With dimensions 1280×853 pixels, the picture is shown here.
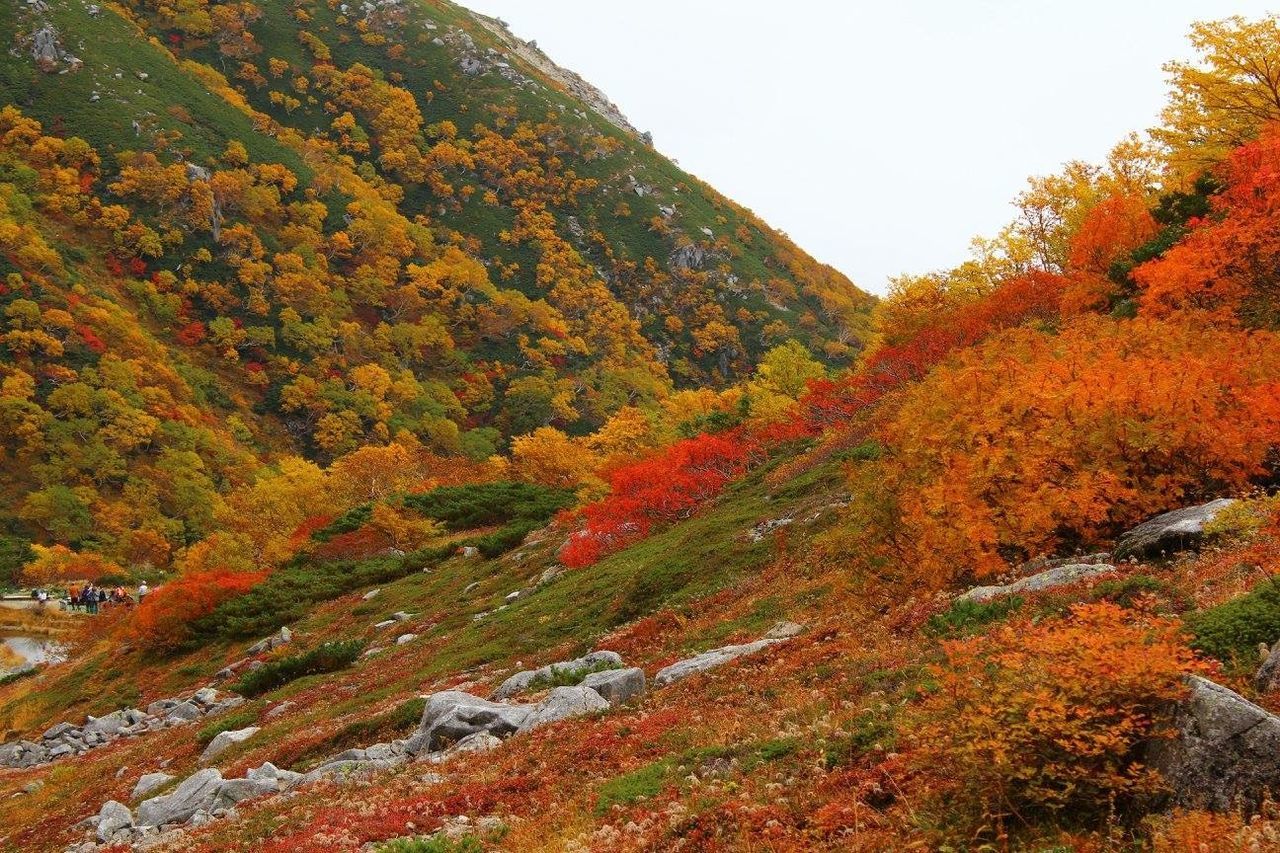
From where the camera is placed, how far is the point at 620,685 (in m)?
17.8

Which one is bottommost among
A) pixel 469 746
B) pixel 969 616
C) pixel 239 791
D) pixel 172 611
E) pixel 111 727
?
pixel 172 611

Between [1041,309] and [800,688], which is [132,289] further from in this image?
[800,688]

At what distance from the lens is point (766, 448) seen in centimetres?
5453

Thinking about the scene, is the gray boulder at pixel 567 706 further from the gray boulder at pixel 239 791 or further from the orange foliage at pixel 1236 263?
the orange foliage at pixel 1236 263

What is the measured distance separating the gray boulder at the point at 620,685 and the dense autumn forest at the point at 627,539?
143mm

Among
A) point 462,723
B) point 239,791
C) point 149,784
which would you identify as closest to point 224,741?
point 149,784

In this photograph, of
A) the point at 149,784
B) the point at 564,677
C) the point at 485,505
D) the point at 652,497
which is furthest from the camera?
the point at 485,505

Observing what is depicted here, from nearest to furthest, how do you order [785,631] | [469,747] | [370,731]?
[469,747] < [785,631] < [370,731]

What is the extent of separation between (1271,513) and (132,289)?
127594 millimetres

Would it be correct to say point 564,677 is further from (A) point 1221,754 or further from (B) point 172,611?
(B) point 172,611

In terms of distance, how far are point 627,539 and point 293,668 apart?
17.1m

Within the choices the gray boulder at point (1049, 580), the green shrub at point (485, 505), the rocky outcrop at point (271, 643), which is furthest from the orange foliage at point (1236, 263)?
the green shrub at point (485, 505)

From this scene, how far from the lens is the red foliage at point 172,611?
155ft

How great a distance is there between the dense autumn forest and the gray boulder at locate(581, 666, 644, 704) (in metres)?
0.14
